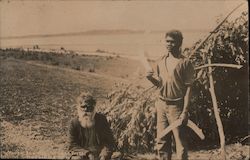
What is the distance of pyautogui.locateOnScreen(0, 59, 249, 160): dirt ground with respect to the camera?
7.61m

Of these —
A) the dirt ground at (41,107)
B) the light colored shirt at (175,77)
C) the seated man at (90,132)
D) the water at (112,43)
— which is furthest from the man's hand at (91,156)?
the water at (112,43)

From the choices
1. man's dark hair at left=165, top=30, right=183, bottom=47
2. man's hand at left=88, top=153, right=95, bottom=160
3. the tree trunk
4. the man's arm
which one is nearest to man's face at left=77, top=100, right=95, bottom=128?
man's hand at left=88, top=153, right=95, bottom=160

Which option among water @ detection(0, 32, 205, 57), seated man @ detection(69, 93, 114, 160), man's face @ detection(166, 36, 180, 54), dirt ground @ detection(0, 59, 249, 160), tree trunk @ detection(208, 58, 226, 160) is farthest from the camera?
dirt ground @ detection(0, 59, 249, 160)

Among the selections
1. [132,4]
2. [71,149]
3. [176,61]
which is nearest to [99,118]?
[71,149]

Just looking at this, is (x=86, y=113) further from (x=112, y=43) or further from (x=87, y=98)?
(x=112, y=43)

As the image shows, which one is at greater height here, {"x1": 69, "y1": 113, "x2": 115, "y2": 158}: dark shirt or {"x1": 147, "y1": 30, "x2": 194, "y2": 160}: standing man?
{"x1": 147, "y1": 30, "x2": 194, "y2": 160}: standing man

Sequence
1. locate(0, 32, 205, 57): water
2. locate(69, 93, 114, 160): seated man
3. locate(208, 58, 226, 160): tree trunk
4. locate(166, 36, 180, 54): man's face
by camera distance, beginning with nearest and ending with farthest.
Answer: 1. locate(69, 93, 114, 160): seated man
2. locate(166, 36, 180, 54): man's face
3. locate(208, 58, 226, 160): tree trunk
4. locate(0, 32, 205, 57): water

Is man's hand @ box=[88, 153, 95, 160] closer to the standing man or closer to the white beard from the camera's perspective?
the white beard

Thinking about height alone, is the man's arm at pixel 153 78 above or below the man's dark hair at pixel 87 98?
above

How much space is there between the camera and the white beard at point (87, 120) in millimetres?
6926

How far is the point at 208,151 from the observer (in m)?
7.70

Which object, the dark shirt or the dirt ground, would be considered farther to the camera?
the dirt ground

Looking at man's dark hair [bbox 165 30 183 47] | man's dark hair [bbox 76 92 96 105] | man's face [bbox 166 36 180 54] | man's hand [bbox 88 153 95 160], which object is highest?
man's dark hair [bbox 165 30 183 47]

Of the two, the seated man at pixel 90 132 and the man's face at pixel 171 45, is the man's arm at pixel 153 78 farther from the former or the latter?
the seated man at pixel 90 132
